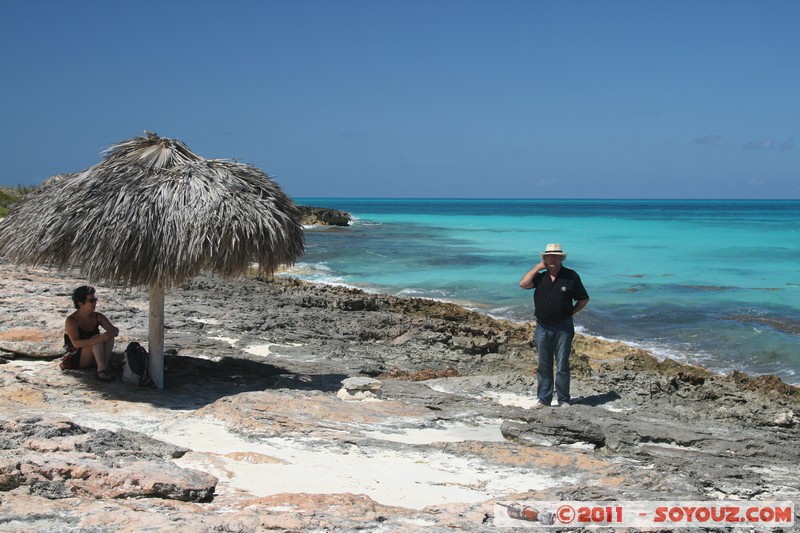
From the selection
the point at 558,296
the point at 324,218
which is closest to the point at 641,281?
the point at 558,296

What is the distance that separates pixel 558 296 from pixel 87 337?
461 cm

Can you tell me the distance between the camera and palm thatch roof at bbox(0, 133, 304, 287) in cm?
665

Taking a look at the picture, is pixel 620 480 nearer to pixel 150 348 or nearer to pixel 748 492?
pixel 748 492

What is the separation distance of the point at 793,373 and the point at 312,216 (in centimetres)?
4166

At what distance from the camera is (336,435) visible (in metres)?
5.51

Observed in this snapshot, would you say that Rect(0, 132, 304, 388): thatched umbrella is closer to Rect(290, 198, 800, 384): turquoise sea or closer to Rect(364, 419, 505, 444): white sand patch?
Rect(364, 419, 505, 444): white sand patch

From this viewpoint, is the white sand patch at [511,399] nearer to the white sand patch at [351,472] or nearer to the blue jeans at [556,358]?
the blue jeans at [556,358]

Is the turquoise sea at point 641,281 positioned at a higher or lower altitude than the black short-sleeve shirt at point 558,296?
lower

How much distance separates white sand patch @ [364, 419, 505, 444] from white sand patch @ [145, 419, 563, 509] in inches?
15.3

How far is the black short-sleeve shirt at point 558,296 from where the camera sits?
22.6 feet

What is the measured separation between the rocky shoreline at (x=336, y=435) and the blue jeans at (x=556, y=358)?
0.29 meters

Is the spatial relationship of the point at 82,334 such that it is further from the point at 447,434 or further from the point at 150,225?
the point at 447,434

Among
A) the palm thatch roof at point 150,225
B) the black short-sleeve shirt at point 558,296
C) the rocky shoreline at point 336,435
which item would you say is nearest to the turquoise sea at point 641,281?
the rocky shoreline at point 336,435

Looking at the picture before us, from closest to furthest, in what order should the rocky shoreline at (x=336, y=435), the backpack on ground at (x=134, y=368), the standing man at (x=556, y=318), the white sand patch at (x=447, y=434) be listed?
the rocky shoreline at (x=336, y=435) < the white sand patch at (x=447, y=434) < the standing man at (x=556, y=318) < the backpack on ground at (x=134, y=368)
